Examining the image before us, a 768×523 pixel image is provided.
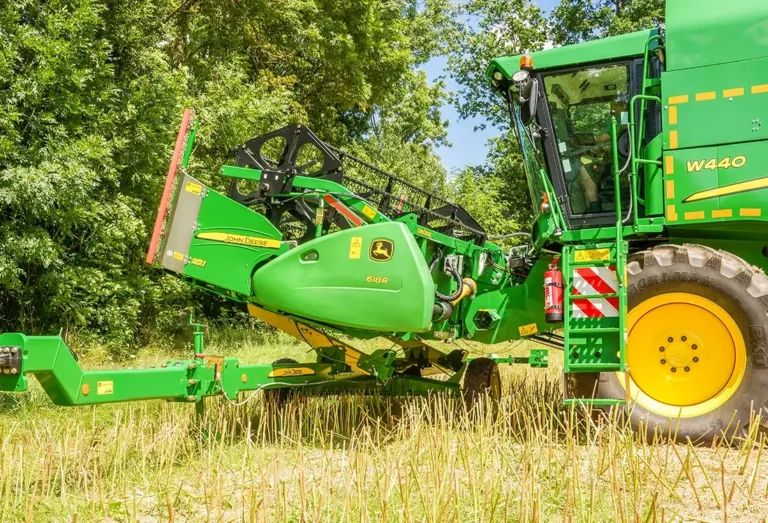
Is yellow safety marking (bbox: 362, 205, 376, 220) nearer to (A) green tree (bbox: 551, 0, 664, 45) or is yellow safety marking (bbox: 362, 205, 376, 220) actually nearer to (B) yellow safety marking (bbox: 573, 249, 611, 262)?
(B) yellow safety marking (bbox: 573, 249, 611, 262)

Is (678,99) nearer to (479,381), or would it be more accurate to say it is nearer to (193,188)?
(479,381)

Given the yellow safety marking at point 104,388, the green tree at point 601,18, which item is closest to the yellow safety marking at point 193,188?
the yellow safety marking at point 104,388

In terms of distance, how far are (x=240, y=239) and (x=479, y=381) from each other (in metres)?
2.03

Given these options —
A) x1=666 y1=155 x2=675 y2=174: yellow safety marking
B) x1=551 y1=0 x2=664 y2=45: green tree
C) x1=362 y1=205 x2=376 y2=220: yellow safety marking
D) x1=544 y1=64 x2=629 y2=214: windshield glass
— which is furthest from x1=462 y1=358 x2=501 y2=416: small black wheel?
x1=551 y1=0 x2=664 y2=45: green tree

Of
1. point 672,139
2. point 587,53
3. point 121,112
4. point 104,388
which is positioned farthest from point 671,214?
point 121,112

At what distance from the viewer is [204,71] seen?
11609mm

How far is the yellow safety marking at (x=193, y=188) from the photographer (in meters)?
4.22

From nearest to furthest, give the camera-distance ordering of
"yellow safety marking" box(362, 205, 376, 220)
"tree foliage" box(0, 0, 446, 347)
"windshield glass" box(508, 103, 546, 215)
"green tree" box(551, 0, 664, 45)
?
"yellow safety marking" box(362, 205, 376, 220) < "windshield glass" box(508, 103, 546, 215) < "tree foliage" box(0, 0, 446, 347) < "green tree" box(551, 0, 664, 45)

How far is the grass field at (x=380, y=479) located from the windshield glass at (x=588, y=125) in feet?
5.06

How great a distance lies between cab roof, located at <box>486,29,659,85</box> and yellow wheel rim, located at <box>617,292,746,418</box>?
1.68 m

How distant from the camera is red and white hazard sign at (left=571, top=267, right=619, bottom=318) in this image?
4.27 metres

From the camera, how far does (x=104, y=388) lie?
351 centimetres

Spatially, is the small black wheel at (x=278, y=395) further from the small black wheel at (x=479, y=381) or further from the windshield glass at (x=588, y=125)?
the windshield glass at (x=588, y=125)

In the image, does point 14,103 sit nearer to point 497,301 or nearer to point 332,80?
point 497,301
